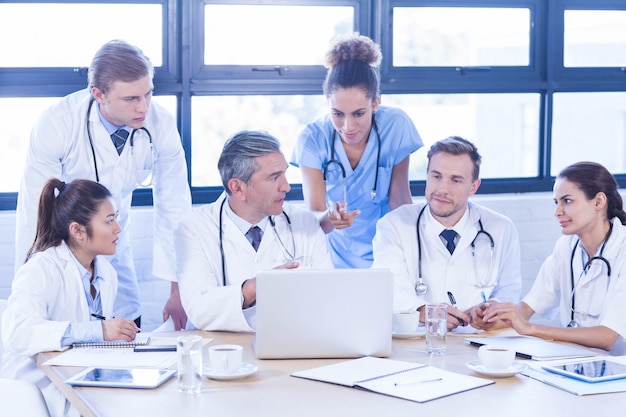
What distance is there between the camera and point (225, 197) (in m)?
2.78

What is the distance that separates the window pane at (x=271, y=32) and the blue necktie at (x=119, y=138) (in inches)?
35.8

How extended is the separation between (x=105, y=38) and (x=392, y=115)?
130cm

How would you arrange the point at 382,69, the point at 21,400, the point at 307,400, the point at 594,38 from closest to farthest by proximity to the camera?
the point at 307,400, the point at 21,400, the point at 382,69, the point at 594,38

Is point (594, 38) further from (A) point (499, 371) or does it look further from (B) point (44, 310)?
(B) point (44, 310)

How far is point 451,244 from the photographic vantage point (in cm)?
284

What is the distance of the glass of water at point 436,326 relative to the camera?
214 centimetres

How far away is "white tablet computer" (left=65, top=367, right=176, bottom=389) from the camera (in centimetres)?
183

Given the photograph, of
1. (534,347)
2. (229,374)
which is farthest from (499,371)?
(229,374)

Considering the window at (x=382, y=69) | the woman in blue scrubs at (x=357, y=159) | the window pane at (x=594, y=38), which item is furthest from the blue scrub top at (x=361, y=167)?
the window pane at (x=594, y=38)

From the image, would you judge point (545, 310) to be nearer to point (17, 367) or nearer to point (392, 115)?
point (392, 115)

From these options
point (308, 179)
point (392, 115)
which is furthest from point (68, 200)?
point (392, 115)

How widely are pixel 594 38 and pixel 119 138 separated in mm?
2586

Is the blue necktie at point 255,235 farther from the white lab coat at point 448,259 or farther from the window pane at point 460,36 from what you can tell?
the window pane at point 460,36

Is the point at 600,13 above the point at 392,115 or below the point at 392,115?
above
